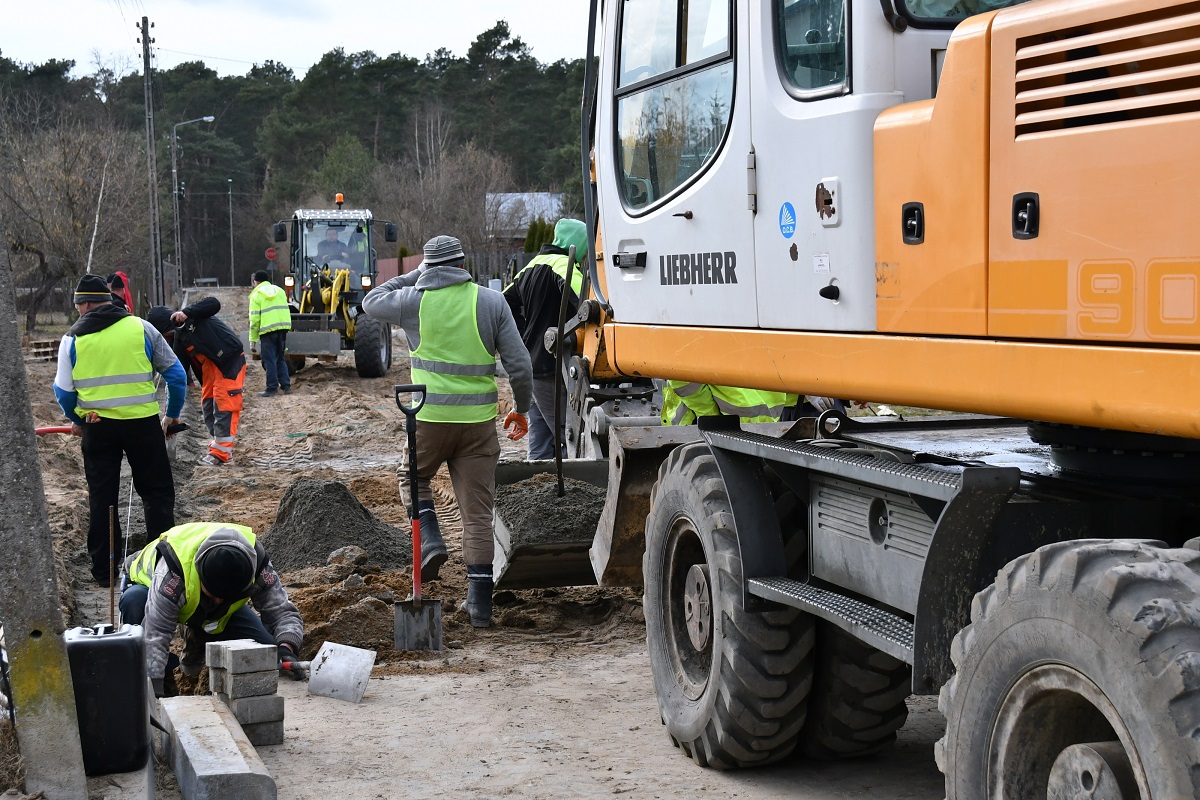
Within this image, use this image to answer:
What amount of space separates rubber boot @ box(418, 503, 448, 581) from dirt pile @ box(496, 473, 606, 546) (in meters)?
0.41

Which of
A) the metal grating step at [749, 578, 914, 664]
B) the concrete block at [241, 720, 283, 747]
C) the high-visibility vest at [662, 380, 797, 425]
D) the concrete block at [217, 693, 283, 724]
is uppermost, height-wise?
the high-visibility vest at [662, 380, 797, 425]

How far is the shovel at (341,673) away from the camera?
5.83 meters

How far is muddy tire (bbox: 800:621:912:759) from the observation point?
4.55 m

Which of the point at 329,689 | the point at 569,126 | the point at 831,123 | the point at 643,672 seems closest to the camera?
the point at 831,123

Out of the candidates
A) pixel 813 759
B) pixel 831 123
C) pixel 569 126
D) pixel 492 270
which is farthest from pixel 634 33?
pixel 569 126

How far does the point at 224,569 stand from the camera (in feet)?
18.3

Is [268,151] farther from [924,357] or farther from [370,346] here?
[924,357]

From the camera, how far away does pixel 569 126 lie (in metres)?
66.2

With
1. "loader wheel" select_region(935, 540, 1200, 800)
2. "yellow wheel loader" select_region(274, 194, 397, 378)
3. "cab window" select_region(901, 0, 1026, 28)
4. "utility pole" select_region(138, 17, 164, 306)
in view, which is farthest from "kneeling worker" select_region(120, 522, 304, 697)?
"utility pole" select_region(138, 17, 164, 306)

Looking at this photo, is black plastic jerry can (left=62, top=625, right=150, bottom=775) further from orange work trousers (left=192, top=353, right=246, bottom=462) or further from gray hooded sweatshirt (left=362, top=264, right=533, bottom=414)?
orange work trousers (left=192, top=353, right=246, bottom=462)

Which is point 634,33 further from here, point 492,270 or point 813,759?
point 492,270

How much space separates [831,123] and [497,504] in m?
4.26

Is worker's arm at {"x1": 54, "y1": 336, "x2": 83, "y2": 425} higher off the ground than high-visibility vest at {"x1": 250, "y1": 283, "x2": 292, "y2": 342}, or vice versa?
high-visibility vest at {"x1": 250, "y1": 283, "x2": 292, "y2": 342}

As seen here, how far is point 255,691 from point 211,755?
0.70m
